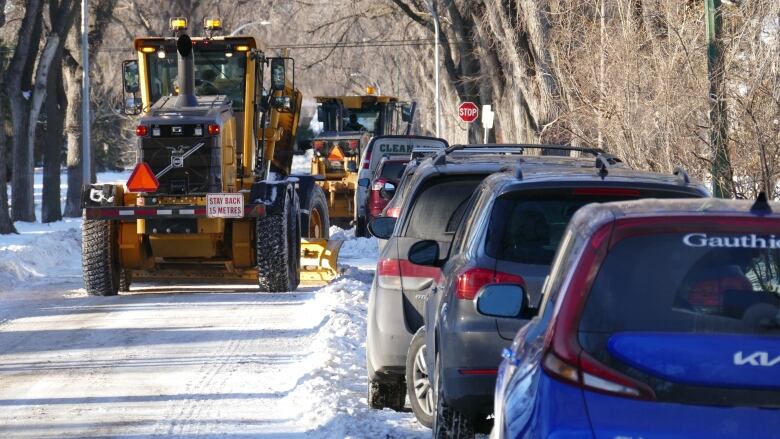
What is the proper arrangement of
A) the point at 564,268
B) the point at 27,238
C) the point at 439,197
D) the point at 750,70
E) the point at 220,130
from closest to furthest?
1. the point at 564,268
2. the point at 439,197
3. the point at 750,70
4. the point at 220,130
5. the point at 27,238

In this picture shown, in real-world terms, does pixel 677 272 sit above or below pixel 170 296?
above

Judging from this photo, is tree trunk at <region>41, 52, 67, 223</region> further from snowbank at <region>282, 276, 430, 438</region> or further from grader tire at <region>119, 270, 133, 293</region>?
snowbank at <region>282, 276, 430, 438</region>

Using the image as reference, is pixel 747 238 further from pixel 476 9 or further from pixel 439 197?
pixel 476 9

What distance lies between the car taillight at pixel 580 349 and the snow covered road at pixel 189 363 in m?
4.08

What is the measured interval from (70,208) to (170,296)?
21347 millimetres

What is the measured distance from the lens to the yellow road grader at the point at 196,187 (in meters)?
16.4

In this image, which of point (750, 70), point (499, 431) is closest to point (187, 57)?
point (750, 70)

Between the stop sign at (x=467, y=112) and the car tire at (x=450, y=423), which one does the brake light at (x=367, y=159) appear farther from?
the car tire at (x=450, y=423)

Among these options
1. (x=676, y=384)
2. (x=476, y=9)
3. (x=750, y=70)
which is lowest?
(x=676, y=384)

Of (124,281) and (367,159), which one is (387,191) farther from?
(124,281)

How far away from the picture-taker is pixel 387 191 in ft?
73.8

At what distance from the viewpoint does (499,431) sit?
4.89 m

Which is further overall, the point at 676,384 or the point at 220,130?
the point at 220,130

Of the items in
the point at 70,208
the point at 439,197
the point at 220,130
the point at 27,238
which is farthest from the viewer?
the point at 70,208
